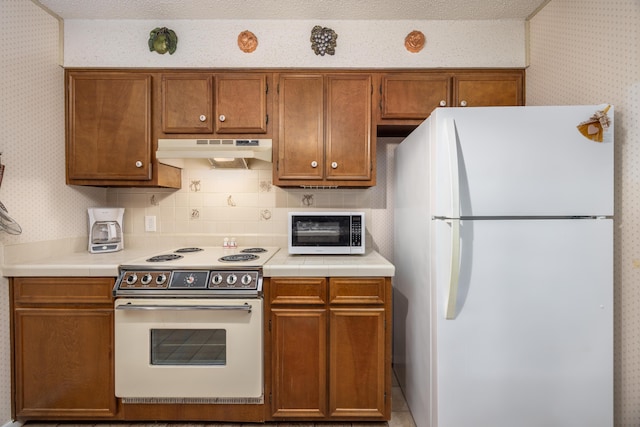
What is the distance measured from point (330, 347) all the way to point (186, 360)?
2.72 feet

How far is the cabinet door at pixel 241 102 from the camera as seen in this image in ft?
7.19

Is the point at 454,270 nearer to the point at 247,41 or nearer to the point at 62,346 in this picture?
the point at 247,41

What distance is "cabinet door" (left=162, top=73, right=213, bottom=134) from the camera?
219 centimetres

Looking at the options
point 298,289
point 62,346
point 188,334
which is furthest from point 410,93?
point 62,346

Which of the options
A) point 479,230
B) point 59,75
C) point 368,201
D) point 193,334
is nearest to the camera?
point 479,230

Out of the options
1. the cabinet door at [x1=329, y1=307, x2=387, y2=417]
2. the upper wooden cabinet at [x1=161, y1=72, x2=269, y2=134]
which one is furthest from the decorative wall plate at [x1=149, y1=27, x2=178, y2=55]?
the cabinet door at [x1=329, y1=307, x2=387, y2=417]

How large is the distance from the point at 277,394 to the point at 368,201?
1.50 m

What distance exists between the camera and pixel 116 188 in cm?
258

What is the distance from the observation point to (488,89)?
7.14ft

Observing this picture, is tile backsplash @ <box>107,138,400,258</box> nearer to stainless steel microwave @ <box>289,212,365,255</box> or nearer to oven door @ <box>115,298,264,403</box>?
stainless steel microwave @ <box>289,212,365,255</box>

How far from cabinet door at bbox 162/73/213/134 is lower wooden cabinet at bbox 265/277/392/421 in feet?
3.99

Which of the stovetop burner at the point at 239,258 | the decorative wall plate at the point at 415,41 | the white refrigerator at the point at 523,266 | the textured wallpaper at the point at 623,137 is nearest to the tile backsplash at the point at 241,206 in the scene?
the stovetop burner at the point at 239,258

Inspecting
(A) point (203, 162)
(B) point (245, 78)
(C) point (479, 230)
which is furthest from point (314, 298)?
(B) point (245, 78)

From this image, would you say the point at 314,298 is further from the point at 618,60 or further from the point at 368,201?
the point at 618,60
